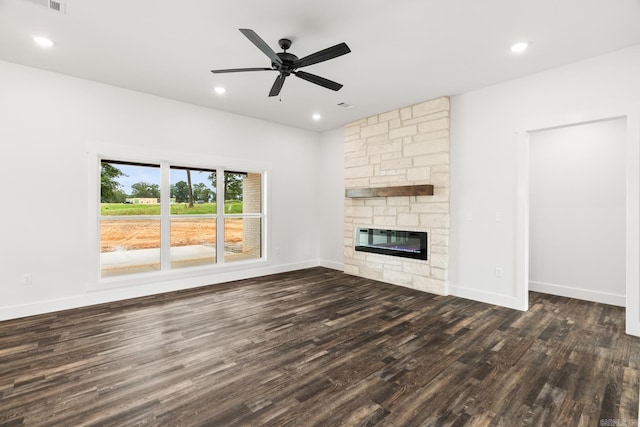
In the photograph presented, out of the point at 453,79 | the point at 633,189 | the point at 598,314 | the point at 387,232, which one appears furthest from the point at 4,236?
the point at 598,314

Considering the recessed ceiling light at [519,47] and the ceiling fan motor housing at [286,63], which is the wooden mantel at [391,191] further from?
the ceiling fan motor housing at [286,63]

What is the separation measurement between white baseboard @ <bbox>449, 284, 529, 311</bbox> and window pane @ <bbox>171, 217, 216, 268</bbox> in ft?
13.5

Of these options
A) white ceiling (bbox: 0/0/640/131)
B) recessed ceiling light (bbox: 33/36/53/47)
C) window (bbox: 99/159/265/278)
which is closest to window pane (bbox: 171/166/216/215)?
window (bbox: 99/159/265/278)

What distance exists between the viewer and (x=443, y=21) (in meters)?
2.76

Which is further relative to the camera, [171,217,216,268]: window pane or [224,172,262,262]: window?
[224,172,262,262]: window

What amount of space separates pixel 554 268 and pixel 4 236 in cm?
754

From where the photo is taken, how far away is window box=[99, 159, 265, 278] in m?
4.54

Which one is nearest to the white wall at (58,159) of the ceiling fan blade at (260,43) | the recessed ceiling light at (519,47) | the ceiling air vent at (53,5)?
the ceiling air vent at (53,5)

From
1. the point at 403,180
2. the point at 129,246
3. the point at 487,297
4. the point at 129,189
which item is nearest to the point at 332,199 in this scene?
the point at 403,180

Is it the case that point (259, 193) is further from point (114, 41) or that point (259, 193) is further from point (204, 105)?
point (114, 41)

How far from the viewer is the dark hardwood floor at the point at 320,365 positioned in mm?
1940

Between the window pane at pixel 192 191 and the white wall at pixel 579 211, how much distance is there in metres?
5.47

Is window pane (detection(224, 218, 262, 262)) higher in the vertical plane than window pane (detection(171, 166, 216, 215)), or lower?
lower

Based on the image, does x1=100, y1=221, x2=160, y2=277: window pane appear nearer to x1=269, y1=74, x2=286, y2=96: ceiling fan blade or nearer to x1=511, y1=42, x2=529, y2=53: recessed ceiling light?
x1=269, y1=74, x2=286, y2=96: ceiling fan blade
